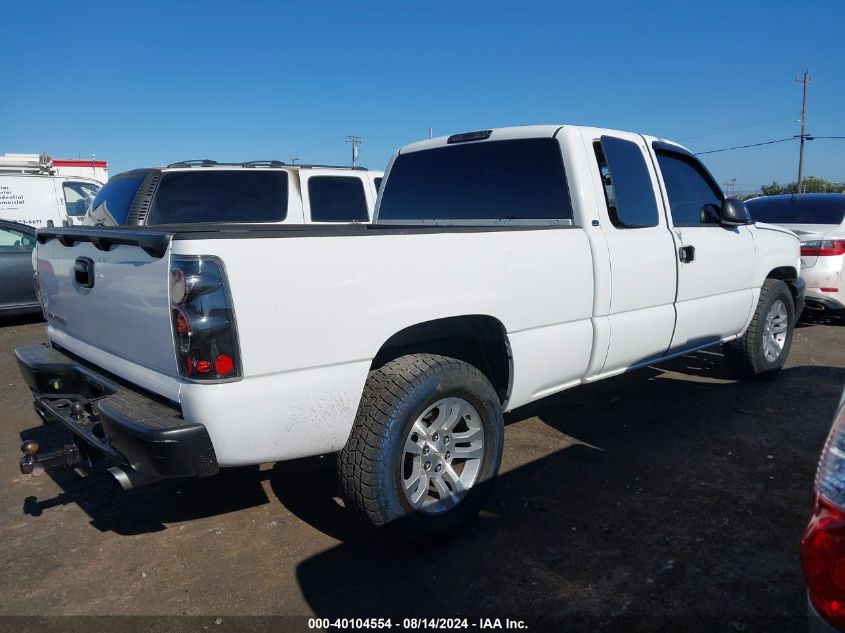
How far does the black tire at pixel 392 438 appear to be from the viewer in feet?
8.98

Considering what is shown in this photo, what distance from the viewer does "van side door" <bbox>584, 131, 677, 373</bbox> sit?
3807mm

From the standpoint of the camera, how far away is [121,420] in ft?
8.00

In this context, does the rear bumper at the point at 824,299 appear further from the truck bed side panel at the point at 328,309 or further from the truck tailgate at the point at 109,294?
the truck tailgate at the point at 109,294

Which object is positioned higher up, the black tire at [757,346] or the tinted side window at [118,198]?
the tinted side window at [118,198]

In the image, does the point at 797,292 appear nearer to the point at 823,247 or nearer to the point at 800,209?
the point at 823,247

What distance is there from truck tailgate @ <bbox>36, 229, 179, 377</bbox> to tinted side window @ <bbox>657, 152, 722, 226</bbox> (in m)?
3.42

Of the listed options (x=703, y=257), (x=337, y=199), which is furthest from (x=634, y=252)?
(x=337, y=199)

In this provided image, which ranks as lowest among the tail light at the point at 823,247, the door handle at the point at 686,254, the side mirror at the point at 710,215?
the tail light at the point at 823,247

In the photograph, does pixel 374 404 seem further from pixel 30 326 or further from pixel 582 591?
pixel 30 326

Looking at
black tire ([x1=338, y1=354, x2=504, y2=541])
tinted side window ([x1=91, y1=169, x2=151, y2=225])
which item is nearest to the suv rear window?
tinted side window ([x1=91, y1=169, x2=151, y2=225])

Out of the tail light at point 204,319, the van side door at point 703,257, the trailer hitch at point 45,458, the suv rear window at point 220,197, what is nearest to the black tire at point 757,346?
the van side door at point 703,257

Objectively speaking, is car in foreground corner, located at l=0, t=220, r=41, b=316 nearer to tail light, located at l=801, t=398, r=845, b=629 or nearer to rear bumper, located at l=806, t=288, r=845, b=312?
tail light, located at l=801, t=398, r=845, b=629

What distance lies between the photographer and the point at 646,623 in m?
2.50

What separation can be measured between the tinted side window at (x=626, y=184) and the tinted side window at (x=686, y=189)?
11.2 inches
